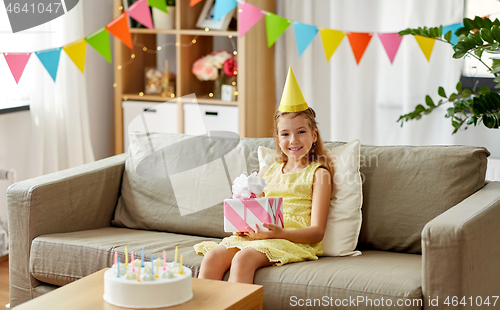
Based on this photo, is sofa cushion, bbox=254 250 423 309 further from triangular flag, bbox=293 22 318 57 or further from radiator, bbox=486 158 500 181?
triangular flag, bbox=293 22 318 57

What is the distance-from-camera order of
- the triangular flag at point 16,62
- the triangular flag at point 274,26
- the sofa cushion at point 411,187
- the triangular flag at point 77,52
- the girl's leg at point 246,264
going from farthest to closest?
the triangular flag at point 274,26 → the triangular flag at point 77,52 → the triangular flag at point 16,62 → the sofa cushion at point 411,187 → the girl's leg at point 246,264

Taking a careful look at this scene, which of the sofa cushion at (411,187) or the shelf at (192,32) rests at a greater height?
the shelf at (192,32)

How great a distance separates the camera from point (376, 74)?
10.9 ft

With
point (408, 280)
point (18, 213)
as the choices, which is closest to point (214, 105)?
point (18, 213)

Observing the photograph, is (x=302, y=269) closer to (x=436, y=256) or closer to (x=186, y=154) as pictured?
(x=436, y=256)

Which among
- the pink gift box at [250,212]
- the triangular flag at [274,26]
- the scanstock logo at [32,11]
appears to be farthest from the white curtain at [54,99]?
the pink gift box at [250,212]

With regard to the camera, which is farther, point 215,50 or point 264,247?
point 215,50

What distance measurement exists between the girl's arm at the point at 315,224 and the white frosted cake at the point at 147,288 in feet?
1.58

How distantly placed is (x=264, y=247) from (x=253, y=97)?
163 cm

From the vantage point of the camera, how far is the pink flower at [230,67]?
11.2 ft

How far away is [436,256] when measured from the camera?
163cm

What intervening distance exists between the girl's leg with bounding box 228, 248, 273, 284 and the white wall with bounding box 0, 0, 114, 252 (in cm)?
178

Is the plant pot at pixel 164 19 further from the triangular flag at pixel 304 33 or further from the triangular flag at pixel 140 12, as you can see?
the triangular flag at pixel 304 33

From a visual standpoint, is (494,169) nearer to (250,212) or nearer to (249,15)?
(249,15)
